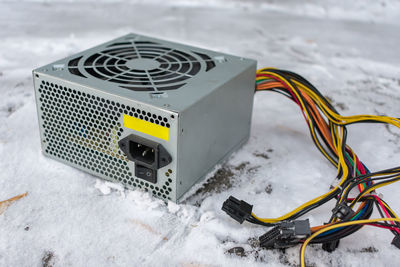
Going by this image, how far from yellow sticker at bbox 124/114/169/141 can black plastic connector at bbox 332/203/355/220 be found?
356 millimetres

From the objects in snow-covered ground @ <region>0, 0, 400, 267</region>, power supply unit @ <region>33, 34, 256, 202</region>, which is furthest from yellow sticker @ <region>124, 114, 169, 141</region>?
snow-covered ground @ <region>0, 0, 400, 267</region>

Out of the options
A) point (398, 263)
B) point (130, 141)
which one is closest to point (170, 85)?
point (130, 141)

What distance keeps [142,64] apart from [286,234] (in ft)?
1.75

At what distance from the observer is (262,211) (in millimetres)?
969

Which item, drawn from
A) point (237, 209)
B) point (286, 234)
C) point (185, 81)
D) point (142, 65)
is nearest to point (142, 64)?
point (142, 65)

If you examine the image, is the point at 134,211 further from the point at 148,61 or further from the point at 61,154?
the point at 148,61

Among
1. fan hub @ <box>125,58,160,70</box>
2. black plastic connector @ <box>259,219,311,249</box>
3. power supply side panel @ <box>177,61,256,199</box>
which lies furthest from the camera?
fan hub @ <box>125,58,160,70</box>

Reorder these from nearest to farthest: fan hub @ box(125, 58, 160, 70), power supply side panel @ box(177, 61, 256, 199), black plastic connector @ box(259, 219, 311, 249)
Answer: black plastic connector @ box(259, 219, 311, 249), power supply side panel @ box(177, 61, 256, 199), fan hub @ box(125, 58, 160, 70)

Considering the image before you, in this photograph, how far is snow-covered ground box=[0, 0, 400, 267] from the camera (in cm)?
85

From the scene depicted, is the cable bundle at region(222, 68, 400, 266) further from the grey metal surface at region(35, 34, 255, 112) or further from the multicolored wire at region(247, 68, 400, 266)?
the grey metal surface at region(35, 34, 255, 112)

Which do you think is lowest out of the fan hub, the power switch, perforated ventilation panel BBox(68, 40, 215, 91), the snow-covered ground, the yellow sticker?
the snow-covered ground

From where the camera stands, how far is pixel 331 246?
845 mm

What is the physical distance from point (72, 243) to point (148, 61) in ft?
1.56

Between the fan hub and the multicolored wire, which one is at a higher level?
the fan hub
